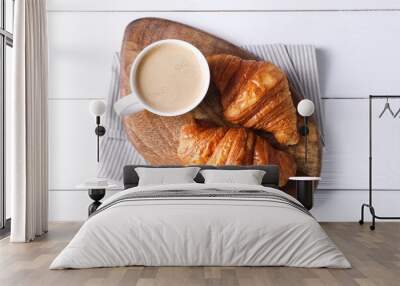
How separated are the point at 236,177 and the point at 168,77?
1426 mm

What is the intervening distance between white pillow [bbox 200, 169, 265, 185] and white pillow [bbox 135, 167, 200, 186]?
0.63ft

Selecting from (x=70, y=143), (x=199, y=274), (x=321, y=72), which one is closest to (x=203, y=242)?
(x=199, y=274)

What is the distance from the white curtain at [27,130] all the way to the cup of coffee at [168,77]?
1077mm

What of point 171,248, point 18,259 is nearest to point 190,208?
point 171,248

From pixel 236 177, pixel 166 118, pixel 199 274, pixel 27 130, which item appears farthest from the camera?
pixel 166 118

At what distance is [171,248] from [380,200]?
138 inches

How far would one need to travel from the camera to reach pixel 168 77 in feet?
22.0

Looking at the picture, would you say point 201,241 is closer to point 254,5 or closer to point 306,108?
point 306,108

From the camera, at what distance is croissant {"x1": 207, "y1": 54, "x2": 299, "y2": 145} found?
6562 millimetres

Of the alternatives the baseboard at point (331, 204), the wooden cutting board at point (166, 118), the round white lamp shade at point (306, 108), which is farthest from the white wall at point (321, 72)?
the round white lamp shade at point (306, 108)

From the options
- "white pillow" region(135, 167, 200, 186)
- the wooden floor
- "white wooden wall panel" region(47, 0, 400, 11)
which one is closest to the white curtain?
the wooden floor

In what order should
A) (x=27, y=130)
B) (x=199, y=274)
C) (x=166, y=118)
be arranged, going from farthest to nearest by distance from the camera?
(x=166, y=118)
(x=27, y=130)
(x=199, y=274)

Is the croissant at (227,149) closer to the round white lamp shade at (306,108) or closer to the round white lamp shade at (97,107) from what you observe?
the round white lamp shade at (306,108)

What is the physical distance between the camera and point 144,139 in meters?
6.79
